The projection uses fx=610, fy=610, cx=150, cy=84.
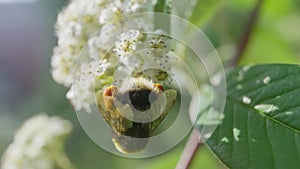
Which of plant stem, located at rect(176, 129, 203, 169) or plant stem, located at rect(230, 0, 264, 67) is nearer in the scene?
plant stem, located at rect(176, 129, 203, 169)

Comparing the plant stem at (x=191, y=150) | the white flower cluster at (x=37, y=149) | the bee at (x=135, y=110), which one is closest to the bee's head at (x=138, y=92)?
the bee at (x=135, y=110)

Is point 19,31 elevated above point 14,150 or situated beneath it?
elevated above

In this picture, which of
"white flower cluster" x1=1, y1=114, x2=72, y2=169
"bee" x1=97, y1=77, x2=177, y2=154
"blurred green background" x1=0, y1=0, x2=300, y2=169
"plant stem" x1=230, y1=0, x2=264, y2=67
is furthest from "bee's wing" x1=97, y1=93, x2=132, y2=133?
"plant stem" x1=230, y1=0, x2=264, y2=67

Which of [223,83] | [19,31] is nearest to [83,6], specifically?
[223,83]

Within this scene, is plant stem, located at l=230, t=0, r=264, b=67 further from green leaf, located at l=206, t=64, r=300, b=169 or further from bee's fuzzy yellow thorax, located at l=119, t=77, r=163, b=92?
bee's fuzzy yellow thorax, located at l=119, t=77, r=163, b=92

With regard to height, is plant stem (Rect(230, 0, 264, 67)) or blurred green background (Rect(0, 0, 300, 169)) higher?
blurred green background (Rect(0, 0, 300, 169))

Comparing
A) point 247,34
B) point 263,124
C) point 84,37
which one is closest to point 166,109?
point 263,124

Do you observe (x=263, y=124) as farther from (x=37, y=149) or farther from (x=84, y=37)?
(x=37, y=149)

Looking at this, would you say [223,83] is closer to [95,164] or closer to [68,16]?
[68,16]
